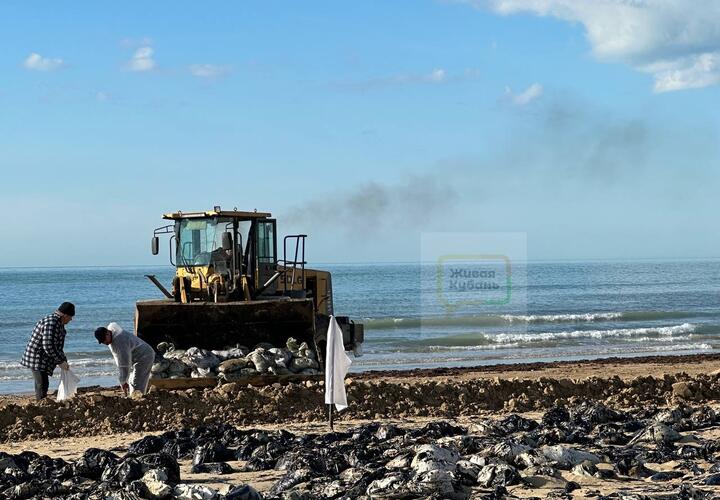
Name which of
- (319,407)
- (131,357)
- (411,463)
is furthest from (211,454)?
(131,357)

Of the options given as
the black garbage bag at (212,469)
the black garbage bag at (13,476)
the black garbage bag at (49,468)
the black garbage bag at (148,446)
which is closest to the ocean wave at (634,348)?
the black garbage bag at (148,446)

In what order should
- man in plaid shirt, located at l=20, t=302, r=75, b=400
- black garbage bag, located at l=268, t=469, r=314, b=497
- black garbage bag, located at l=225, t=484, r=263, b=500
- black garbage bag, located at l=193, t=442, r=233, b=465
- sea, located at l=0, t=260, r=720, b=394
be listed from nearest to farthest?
1. black garbage bag, located at l=225, t=484, r=263, b=500
2. black garbage bag, located at l=268, t=469, r=314, b=497
3. black garbage bag, located at l=193, t=442, r=233, b=465
4. man in plaid shirt, located at l=20, t=302, r=75, b=400
5. sea, located at l=0, t=260, r=720, b=394

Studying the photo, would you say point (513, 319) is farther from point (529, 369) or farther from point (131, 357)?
point (131, 357)

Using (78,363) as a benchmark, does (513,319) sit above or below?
above

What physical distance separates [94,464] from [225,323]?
706cm

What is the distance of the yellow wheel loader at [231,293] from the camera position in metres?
16.9

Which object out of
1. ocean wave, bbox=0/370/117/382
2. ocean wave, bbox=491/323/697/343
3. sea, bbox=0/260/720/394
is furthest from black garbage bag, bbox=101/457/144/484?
ocean wave, bbox=491/323/697/343

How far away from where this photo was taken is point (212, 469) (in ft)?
33.1

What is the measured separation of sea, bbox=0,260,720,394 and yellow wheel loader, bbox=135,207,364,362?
12.9 feet

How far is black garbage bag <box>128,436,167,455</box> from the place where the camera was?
11.1m

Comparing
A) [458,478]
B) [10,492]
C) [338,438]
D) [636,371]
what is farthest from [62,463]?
[636,371]

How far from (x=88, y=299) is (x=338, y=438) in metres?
51.4

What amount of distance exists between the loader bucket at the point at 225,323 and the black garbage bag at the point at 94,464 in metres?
6.68

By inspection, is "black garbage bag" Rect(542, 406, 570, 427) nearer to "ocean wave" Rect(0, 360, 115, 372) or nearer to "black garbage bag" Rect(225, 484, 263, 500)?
"black garbage bag" Rect(225, 484, 263, 500)
